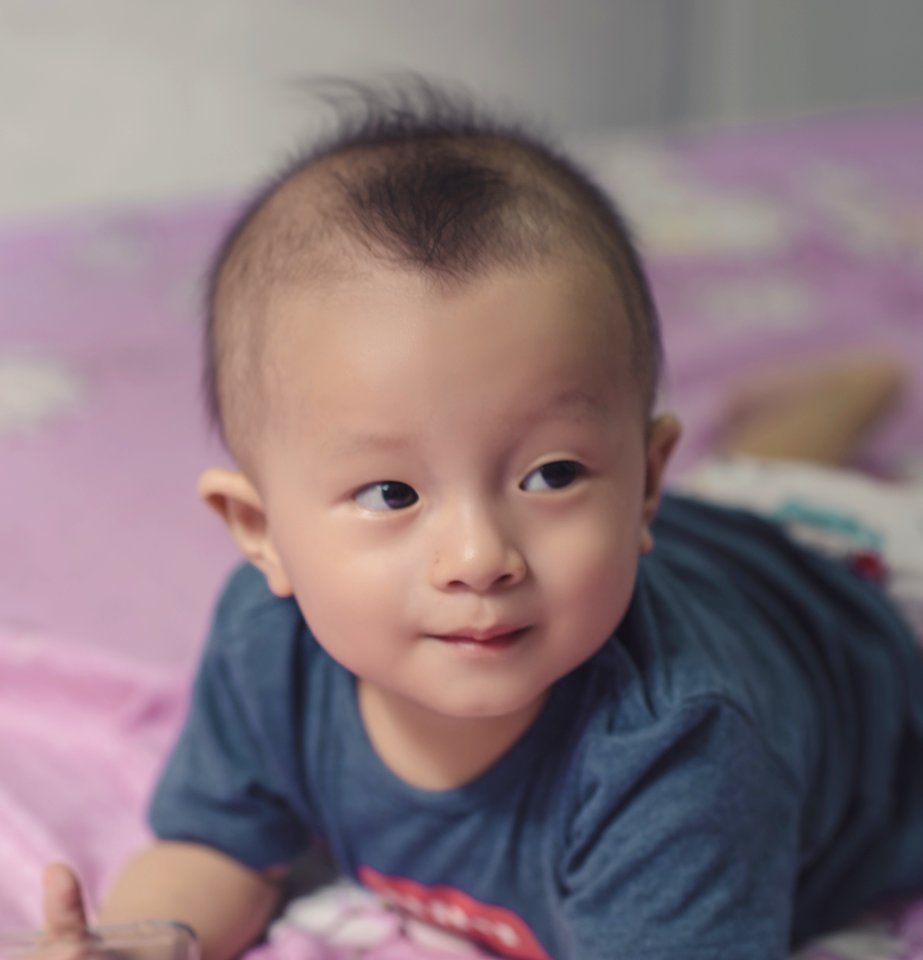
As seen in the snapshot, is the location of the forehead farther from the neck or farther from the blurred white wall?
the blurred white wall

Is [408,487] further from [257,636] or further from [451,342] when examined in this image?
[257,636]

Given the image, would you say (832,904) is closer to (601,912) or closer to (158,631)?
(601,912)

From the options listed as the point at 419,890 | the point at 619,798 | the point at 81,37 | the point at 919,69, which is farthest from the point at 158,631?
the point at 919,69

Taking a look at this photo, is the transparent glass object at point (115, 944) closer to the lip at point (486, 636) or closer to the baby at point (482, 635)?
the baby at point (482, 635)

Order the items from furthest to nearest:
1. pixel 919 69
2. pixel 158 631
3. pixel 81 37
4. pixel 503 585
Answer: pixel 919 69, pixel 81 37, pixel 158 631, pixel 503 585

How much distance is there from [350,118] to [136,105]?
1.68 meters

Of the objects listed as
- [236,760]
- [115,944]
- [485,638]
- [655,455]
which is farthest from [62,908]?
[655,455]

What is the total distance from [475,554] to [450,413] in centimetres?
6

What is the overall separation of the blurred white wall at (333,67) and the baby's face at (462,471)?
1.54m

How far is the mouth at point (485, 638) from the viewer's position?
1.97 ft

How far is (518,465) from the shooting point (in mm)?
591

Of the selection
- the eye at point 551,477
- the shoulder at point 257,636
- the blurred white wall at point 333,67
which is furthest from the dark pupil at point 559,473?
the blurred white wall at point 333,67

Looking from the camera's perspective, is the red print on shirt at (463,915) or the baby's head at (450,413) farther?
the red print on shirt at (463,915)

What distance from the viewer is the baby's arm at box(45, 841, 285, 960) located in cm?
76
